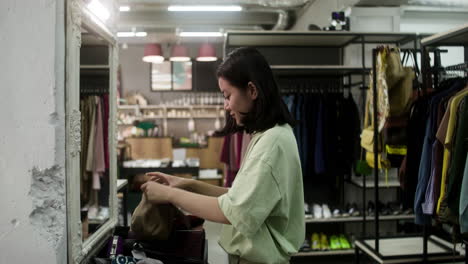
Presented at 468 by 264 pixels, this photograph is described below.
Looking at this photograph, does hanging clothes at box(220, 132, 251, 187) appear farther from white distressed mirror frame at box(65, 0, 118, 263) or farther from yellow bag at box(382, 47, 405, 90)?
white distressed mirror frame at box(65, 0, 118, 263)

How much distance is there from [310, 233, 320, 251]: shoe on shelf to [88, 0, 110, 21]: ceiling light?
3291 millimetres

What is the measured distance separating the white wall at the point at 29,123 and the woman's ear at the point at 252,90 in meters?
0.61

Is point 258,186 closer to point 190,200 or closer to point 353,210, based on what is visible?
point 190,200

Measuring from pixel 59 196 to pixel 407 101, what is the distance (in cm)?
265

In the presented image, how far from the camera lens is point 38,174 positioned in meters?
1.22

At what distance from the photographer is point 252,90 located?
134 centimetres

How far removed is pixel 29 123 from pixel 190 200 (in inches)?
21.8

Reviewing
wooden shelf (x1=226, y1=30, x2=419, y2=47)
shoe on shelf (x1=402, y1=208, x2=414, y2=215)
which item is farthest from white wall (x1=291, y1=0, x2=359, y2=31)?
shoe on shelf (x1=402, y1=208, x2=414, y2=215)

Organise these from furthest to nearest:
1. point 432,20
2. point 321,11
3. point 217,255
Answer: point 321,11, point 432,20, point 217,255

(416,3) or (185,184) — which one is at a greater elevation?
(416,3)

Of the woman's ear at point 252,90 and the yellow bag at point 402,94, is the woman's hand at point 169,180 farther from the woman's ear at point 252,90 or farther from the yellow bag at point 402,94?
the yellow bag at point 402,94

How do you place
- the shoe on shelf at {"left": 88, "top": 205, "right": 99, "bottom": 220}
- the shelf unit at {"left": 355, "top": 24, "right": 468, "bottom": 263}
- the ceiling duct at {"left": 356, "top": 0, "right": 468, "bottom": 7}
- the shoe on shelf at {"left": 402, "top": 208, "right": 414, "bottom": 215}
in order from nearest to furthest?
the shoe on shelf at {"left": 88, "top": 205, "right": 99, "bottom": 220} < the shelf unit at {"left": 355, "top": 24, "right": 468, "bottom": 263} < the shoe on shelf at {"left": 402, "top": 208, "right": 414, "bottom": 215} < the ceiling duct at {"left": 356, "top": 0, "right": 468, "bottom": 7}

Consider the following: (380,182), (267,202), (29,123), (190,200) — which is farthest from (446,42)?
(29,123)

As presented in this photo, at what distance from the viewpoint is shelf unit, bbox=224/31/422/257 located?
403 cm
